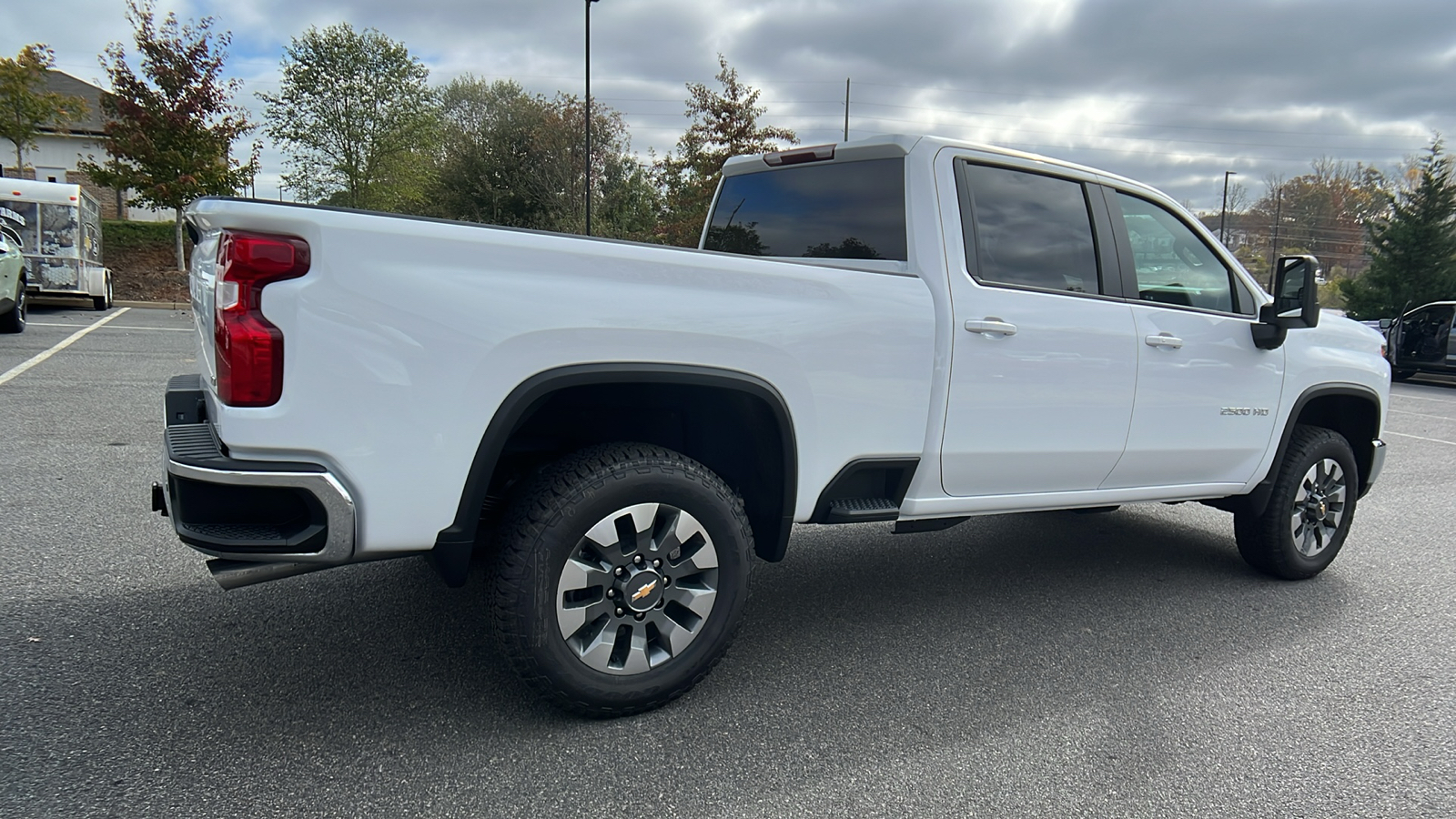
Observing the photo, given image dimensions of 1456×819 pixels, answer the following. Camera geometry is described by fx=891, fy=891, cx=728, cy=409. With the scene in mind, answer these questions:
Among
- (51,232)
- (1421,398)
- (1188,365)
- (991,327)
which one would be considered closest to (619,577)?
(991,327)

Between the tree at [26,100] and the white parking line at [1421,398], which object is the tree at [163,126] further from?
the white parking line at [1421,398]

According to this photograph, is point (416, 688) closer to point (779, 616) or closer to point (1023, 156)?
point (779, 616)

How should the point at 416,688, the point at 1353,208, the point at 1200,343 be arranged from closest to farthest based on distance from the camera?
the point at 416,688 → the point at 1200,343 → the point at 1353,208

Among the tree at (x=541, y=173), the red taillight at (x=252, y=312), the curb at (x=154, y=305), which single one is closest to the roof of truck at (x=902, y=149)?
the red taillight at (x=252, y=312)

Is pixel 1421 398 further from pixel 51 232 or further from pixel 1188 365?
pixel 51 232

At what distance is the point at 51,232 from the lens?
1627cm

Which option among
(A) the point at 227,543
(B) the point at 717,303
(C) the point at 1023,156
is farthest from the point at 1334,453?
(A) the point at 227,543

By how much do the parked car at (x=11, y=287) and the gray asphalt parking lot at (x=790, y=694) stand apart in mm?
9664

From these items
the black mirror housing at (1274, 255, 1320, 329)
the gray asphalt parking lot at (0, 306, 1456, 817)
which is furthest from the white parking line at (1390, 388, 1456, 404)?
the black mirror housing at (1274, 255, 1320, 329)

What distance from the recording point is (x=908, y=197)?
3.47 m

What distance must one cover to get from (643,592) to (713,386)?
683 mm

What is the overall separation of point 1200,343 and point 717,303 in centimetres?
250

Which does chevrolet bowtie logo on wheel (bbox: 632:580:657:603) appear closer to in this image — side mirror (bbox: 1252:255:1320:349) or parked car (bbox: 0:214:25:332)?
side mirror (bbox: 1252:255:1320:349)

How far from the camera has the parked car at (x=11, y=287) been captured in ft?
40.2
